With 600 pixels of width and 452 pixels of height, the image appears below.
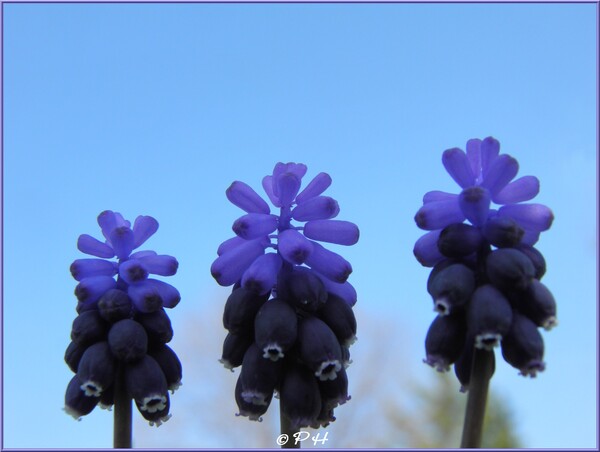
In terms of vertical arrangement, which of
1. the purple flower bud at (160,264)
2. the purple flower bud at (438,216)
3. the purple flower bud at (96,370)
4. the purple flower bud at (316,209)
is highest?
the purple flower bud at (316,209)

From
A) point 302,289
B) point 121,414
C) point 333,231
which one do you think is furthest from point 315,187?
point 121,414

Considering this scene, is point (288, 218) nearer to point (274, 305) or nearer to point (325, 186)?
point (325, 186)

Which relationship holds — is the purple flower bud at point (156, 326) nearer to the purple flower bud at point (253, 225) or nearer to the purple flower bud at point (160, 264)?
the purple flower bud at point (160, 264)

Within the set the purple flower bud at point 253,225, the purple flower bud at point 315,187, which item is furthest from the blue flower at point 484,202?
the purple flower bud at point 253,225

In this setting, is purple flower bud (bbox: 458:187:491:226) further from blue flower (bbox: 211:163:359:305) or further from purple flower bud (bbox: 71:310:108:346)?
purple flower bud (bbox: 71:310:108:346)

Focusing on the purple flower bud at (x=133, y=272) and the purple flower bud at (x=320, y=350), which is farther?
the purple flower bud at (x=133, y=272)

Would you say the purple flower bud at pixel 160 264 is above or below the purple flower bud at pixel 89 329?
above
